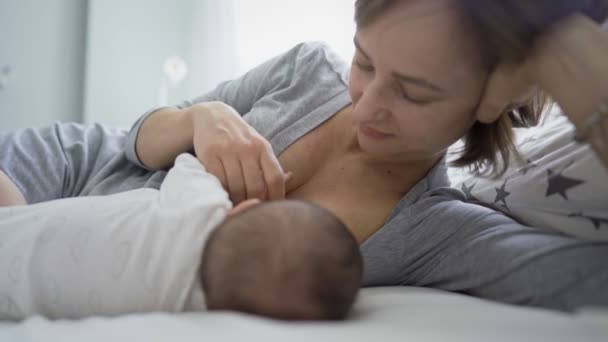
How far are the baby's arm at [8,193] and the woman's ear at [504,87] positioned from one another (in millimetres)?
866

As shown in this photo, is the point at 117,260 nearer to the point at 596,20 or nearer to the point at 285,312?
the point at 285,312

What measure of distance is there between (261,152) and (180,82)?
190cm

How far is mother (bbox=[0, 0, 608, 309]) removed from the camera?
2.03 feet

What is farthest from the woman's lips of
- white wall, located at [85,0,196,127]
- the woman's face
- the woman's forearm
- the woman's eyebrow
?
white wall, located at [85,0,196,127]

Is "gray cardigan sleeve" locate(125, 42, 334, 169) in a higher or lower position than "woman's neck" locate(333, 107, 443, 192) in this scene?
higher

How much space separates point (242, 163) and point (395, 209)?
12.8 inches

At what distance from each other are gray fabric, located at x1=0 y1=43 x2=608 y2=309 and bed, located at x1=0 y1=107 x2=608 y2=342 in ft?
0.18

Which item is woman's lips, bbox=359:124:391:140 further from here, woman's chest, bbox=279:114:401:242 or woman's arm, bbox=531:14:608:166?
woman's arm, bbox=531:14:608:166

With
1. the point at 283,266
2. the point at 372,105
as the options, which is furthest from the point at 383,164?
the point at 283,266

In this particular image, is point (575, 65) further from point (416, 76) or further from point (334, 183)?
point (334, 183)

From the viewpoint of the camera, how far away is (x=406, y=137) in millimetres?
809

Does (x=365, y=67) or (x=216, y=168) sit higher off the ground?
(x=365, y=67)

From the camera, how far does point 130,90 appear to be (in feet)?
8.09

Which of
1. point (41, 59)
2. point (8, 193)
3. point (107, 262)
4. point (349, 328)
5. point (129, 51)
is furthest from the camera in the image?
point (129, 51)
